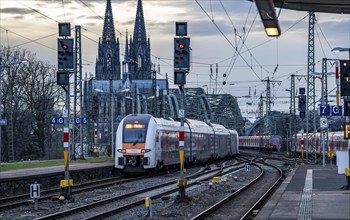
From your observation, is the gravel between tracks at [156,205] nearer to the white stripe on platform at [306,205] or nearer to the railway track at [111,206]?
the railway track at [111,206]

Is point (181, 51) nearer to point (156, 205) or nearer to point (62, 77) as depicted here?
point (62, 77)

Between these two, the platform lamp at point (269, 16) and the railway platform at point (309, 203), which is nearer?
the platform lamp at point (269, 16)

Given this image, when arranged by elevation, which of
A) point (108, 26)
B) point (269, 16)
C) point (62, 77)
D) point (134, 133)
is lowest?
point (134, 133)

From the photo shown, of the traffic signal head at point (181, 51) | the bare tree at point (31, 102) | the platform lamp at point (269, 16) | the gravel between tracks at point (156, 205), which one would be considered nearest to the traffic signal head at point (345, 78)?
the traffic signal head at point (181, 51)

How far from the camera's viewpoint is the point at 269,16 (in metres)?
12.3

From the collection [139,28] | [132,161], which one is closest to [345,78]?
[132,161]

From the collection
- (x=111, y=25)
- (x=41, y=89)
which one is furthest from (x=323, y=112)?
(x=111, y=25)

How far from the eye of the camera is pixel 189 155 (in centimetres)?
4350

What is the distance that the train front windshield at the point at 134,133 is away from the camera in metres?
34.0

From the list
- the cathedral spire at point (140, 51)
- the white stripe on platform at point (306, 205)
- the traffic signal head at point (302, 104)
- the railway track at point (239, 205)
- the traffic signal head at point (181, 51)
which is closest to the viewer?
the white stripe on platform at point (306, 205)

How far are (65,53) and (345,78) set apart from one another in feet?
29.8

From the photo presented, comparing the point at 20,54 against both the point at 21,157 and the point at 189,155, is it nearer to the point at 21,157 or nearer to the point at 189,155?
the point at 21,157

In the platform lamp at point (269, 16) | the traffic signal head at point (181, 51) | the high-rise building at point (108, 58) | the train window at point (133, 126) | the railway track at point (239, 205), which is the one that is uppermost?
the high-rise building at point (108, 58)

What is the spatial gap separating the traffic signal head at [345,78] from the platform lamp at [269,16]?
702 centimetres
